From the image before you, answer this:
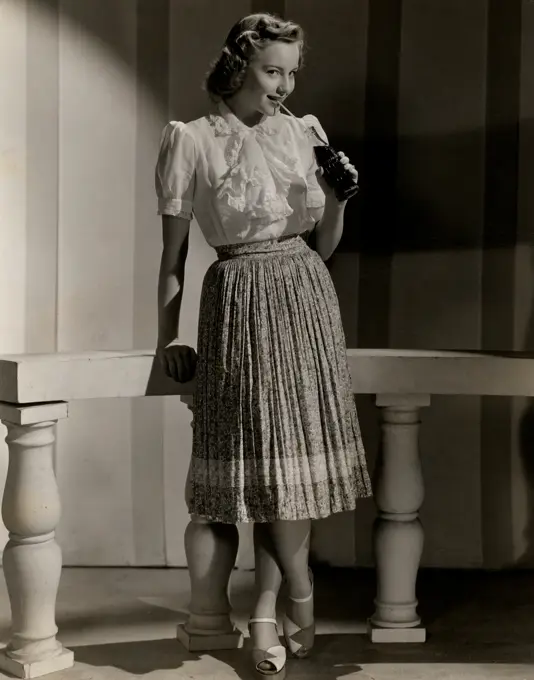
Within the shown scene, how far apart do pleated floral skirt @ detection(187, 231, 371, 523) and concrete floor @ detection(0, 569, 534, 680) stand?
429mm

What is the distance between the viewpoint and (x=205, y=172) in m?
2.38

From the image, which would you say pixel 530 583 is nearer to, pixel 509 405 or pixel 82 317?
pixel 509 405

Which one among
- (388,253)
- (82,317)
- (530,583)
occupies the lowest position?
(530,583)

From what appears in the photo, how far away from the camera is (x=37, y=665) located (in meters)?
2.50

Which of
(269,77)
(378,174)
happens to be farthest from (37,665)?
(378,174)

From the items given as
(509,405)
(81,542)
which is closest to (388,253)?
(509,405)

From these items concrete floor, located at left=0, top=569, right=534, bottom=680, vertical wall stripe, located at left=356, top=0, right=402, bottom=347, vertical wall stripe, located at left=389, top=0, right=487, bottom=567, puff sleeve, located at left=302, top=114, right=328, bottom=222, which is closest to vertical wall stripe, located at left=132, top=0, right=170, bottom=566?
concrete floor, located at left=0, top=569, right=534, bottom=680

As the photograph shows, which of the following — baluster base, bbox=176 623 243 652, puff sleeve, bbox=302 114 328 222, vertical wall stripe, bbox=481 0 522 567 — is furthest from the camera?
vertical wall stripe, bbox=481 0 522 567

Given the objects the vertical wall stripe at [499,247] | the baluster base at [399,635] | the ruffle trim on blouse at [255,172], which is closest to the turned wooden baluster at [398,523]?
the baluster base at [399,635]

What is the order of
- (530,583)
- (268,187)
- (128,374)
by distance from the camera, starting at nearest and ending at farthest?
(268,187)
(128,374)
(530,583)

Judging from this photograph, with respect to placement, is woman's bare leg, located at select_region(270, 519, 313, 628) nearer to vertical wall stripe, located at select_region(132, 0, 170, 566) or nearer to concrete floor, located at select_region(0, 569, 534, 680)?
concrete floor, located at select_region(0, 569, 534, 680)

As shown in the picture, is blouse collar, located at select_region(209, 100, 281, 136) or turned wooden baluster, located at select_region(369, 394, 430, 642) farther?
turned wooden baluster, located at select_region(369, 394, 430, 642)

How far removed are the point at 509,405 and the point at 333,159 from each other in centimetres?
128

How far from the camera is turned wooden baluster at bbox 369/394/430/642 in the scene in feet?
8.82
